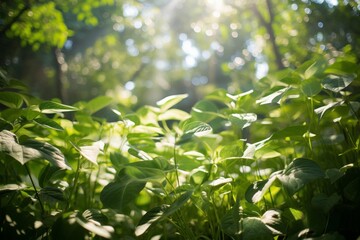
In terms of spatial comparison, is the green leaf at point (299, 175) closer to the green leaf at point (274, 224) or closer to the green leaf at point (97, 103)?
the green leaf at point (274, 224)

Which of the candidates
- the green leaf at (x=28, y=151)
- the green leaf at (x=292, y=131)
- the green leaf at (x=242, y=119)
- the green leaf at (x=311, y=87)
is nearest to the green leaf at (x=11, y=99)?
the green leaf at (x=28, y=151)

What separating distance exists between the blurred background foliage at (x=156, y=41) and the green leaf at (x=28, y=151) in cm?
84

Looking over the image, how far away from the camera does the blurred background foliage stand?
1849mm

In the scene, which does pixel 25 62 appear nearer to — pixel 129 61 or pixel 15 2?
pixel 129 61

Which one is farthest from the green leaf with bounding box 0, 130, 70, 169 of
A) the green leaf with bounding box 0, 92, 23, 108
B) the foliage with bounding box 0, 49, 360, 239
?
the green leaf with bounding box 0, 92, 23, 108

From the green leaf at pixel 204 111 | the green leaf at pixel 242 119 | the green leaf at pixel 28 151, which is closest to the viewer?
the green leaf at pixel 28 151

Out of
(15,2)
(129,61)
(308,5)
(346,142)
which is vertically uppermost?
(129,61)

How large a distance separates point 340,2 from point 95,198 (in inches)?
73.5

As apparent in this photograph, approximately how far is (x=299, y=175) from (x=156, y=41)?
590 centimetres

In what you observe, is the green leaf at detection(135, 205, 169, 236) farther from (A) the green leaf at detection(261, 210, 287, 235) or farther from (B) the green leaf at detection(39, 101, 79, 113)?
(B) the green leaf at detection(39, 101, 79, 113)

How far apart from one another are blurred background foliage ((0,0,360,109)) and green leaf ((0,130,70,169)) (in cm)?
84

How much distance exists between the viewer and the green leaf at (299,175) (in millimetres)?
587

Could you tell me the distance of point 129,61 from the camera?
6.06 meters

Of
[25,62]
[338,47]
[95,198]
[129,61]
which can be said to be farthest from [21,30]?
[129,61]
